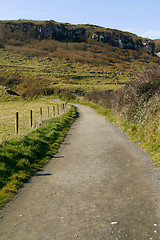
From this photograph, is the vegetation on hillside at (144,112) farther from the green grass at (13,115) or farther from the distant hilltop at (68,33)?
the distant hilltop at (68,33)

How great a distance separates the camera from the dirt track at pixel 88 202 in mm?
4516

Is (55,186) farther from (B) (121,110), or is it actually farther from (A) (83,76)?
(A) (83,76)

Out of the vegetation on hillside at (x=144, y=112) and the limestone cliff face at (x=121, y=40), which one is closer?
the vegetation on hillside at (x=144, y=112)

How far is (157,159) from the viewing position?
350 inches

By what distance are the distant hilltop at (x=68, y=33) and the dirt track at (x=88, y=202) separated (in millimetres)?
158460

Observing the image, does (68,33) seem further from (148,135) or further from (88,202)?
(88,202)

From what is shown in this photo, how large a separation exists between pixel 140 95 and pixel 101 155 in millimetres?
6676

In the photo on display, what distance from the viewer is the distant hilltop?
162312 mm

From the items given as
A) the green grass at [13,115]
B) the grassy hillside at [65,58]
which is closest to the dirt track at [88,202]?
the green grass at [13,115]

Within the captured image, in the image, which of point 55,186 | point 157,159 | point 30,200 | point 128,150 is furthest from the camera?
point 128,150

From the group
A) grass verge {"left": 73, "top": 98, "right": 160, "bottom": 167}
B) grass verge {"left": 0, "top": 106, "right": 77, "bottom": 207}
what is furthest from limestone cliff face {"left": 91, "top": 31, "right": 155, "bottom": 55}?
grass verge {"left": 0, "top": 106, "right": 77, "bottom": 207}

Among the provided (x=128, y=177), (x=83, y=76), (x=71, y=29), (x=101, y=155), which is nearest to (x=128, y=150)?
(x=101, y=155)

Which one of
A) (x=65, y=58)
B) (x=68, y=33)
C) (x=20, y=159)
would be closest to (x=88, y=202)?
(x=20, y=159)

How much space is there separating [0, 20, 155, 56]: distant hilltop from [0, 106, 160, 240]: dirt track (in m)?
158
